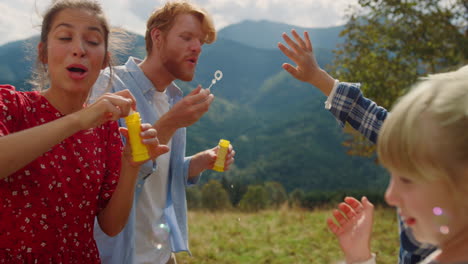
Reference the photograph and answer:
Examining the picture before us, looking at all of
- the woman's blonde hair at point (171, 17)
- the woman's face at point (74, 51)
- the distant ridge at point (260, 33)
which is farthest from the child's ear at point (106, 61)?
the distant ridge at point (260, 33)

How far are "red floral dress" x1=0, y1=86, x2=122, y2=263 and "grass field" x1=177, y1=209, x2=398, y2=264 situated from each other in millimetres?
4899

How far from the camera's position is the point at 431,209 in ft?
3.55

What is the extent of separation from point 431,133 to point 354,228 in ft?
1.58

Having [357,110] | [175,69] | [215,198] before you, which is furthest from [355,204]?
[215,198]

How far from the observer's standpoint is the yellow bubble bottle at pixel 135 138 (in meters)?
1.70

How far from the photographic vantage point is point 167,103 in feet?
9.70

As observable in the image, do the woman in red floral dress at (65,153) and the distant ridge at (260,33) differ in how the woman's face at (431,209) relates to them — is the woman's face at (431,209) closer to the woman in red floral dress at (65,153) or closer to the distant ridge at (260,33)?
the woman in red floral dress at (65,153)

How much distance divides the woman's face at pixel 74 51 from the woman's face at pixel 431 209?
123 centimetres

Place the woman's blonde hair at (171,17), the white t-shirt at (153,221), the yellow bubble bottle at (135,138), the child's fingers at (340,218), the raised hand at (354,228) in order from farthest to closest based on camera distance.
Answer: the woman's blonde hair at (171,17)
the white t-shirt at (153,221)
the yellow bubble bottle at (135,138)
the child's fingers at (340,218)
the raised hand at (354,228)

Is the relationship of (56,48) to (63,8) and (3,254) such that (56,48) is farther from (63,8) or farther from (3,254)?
(3,254)

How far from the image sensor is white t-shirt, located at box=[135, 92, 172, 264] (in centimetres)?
250

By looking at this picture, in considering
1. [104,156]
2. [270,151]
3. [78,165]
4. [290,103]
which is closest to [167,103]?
[104,156]

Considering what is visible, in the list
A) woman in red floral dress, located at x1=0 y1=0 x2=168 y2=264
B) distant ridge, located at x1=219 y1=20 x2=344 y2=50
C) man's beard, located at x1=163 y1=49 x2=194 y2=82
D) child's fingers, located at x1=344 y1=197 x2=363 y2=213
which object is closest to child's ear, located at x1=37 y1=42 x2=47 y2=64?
woman in red floral dress, located at x1=0 y1=0 x2=168 y2=264

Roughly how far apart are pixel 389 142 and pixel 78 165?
1165 mm
